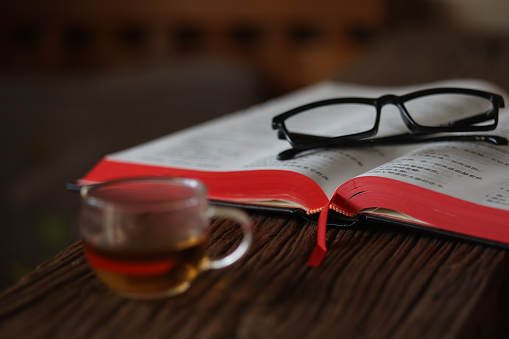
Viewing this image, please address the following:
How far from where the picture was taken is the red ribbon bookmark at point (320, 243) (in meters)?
0.43

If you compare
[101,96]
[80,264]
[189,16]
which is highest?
[189,16]

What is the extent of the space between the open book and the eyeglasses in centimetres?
1

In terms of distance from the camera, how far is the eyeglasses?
568mm

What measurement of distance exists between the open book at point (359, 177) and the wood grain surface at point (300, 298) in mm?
25

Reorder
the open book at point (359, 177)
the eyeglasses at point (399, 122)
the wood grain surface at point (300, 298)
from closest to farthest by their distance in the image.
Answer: the wood grain surface at point (300, 298) < the open book at point (359, 177) < the eyeglasses at point (399, 122)

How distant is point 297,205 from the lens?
505 mm

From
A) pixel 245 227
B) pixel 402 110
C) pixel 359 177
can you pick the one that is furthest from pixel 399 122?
pixel 245 227

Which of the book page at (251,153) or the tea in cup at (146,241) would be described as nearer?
the tea in cup at (146,241)

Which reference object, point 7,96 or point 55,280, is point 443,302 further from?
point 7,96

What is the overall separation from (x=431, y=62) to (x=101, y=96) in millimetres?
1110

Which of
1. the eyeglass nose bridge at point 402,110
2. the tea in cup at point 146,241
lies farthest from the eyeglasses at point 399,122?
the tea in cup at point 146,241

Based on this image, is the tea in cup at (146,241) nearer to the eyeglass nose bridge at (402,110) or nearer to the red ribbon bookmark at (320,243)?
the red ribbon bookmark at (320,243)

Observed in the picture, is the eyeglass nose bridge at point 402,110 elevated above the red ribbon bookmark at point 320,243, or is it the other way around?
the eyeglass nose bridge at point 402,110

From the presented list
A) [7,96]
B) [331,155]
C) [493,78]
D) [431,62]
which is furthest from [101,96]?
[331,155]
